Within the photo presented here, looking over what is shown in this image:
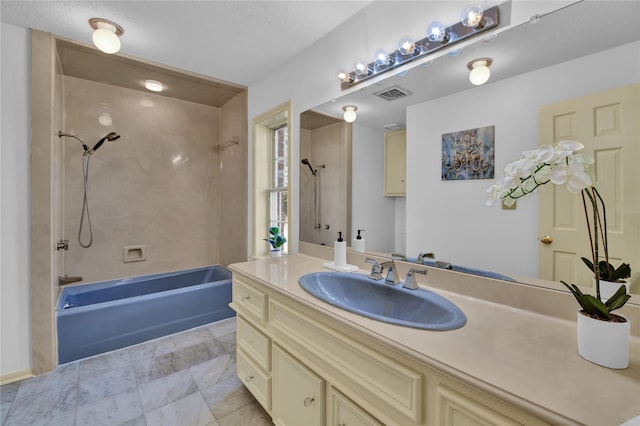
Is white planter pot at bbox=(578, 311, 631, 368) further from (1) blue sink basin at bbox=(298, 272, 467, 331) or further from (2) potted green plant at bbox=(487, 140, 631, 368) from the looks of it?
(1) blue sink basin at bbox=(298, 272, 467, 331)

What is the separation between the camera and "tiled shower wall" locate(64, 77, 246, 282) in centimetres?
279

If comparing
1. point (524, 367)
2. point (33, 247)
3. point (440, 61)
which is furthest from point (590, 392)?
point (33, 247)

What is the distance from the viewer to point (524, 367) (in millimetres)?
653

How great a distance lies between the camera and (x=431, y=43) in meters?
1.28

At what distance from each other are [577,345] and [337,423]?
0.79 meters

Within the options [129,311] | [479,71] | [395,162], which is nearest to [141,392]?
[129,311]

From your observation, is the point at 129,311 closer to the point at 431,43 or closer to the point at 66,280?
the point at 66,280

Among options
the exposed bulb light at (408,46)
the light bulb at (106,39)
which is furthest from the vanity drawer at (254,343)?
the light bulb at (106,39)

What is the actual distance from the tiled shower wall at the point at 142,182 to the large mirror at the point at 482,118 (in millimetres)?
1834

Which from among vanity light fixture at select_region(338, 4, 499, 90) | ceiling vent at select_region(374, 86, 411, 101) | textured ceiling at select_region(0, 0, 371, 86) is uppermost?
textured ceiling at select_region(0, 0, 371, 86)

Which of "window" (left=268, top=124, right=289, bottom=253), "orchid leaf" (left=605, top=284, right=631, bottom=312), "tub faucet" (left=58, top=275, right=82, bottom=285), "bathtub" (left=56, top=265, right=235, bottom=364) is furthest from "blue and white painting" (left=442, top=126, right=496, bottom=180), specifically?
"tub faucet" (left=58, top=275, right=82, bottom=285)

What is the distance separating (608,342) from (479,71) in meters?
1.03

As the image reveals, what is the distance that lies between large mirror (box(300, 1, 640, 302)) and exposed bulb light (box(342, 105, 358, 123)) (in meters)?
0.04

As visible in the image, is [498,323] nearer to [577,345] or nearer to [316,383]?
[577,345]
